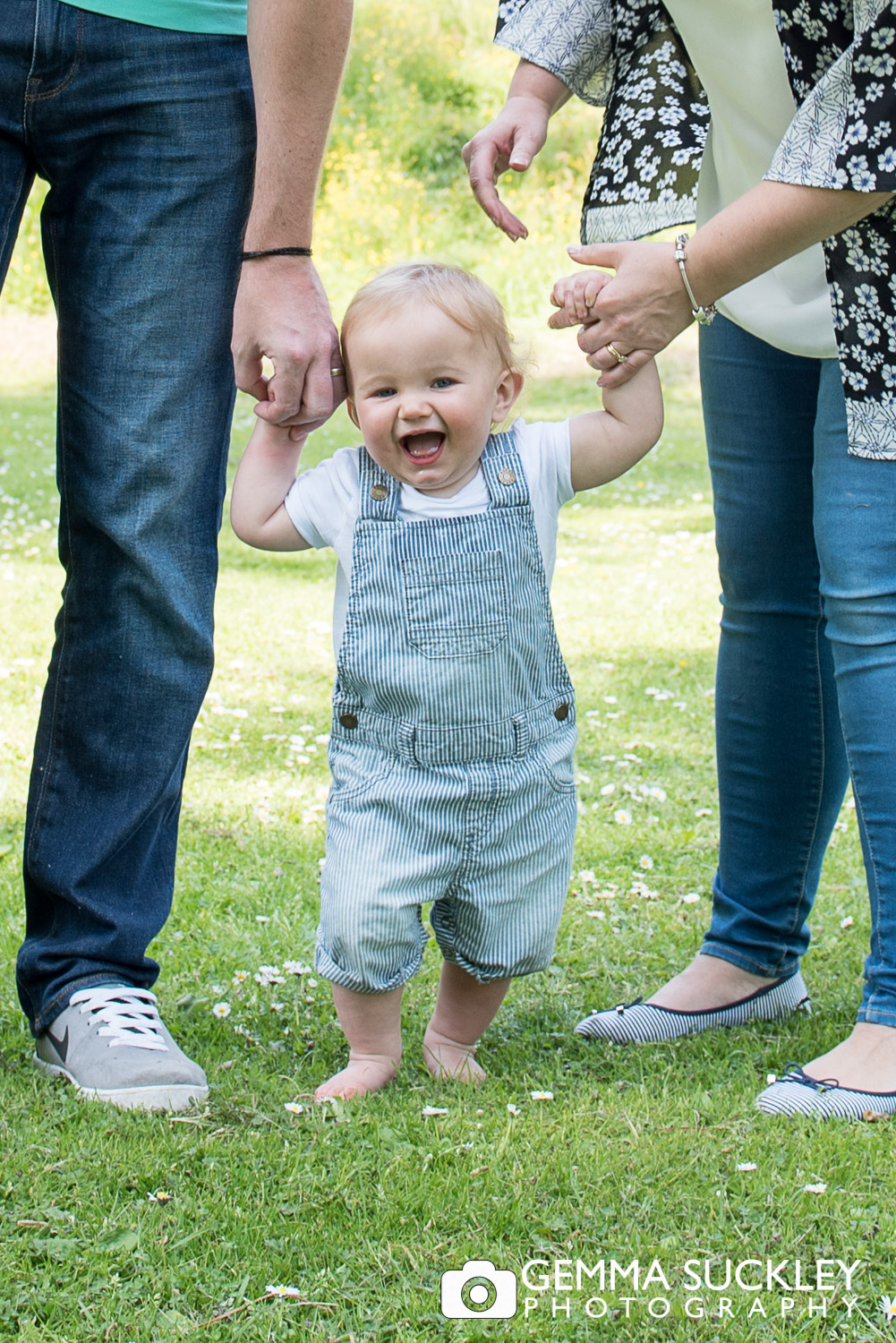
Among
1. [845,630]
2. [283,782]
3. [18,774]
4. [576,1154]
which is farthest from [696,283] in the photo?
[18,774]

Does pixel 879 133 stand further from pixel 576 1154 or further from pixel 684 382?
pixel 684 382

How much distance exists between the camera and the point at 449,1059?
90.1 inches

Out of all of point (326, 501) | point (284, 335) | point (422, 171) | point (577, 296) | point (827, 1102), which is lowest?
point (827, 1102)

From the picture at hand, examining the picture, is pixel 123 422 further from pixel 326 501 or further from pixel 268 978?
pixel 268 978

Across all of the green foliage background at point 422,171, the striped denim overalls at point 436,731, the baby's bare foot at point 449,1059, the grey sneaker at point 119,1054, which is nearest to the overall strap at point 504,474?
the striped denim overalls at point 436,731

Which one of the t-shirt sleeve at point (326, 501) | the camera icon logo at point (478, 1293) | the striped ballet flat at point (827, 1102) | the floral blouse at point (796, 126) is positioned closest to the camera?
the camera icon logo at point (478, 1293)

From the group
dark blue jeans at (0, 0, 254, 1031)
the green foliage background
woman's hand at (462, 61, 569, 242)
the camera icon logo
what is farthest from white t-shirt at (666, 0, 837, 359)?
the green foliage background

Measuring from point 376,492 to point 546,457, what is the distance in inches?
10.1

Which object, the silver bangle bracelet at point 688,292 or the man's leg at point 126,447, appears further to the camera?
the man's leg at point 126,447

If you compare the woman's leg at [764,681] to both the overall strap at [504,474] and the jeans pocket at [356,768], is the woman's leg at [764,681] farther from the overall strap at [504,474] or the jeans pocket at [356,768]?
the jeans pocket at [356,768]

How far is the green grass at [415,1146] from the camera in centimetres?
164

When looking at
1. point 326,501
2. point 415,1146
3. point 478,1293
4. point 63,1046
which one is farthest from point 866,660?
point 63,1046

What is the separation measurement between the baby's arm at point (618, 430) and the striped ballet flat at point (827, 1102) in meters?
0.92

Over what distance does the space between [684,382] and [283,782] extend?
8.83 metres
